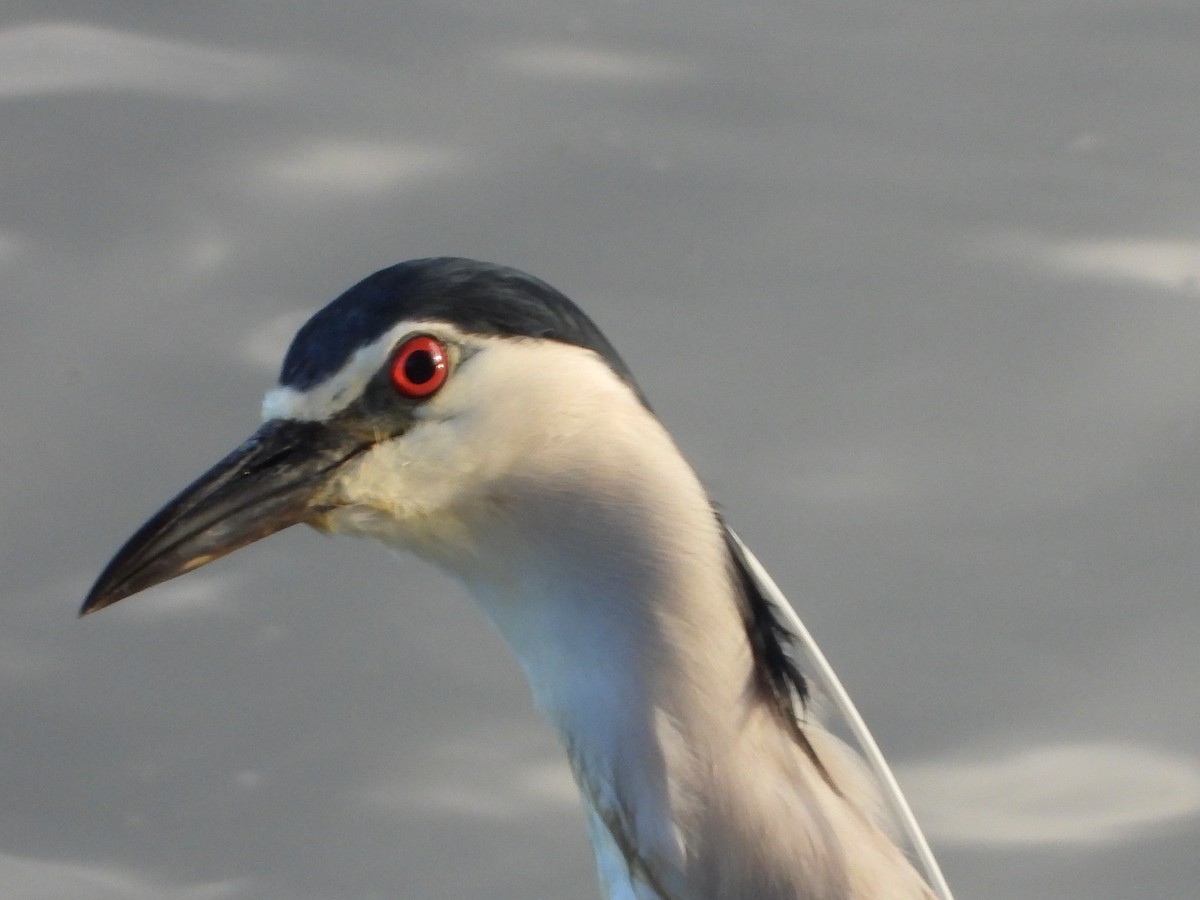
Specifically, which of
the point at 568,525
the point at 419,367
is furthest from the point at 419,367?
the point at 568,525

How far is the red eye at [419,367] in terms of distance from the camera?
1956 millimetres

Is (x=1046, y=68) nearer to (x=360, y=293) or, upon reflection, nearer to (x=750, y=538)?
(x=750, y=538)

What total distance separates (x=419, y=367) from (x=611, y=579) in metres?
0.25

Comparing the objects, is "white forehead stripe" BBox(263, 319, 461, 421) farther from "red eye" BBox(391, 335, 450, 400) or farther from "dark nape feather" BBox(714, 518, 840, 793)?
"dark nape feather" BBox(714, 518, 840, 793)

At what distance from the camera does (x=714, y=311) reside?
3.68 m

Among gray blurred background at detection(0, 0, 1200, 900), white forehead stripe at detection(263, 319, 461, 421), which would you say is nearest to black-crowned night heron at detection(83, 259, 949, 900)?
white forehead stripe at detection(263, 319, 461, 421)

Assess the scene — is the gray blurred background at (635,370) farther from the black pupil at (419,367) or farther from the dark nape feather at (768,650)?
the black pupil at (419,367)

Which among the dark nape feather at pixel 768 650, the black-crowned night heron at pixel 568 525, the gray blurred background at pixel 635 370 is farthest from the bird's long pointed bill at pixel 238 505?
the gray blurred background at pixel 635 370

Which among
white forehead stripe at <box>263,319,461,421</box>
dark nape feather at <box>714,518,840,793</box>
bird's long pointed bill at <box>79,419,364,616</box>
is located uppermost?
white forehead stripe at <box>263,319,461,421</box>

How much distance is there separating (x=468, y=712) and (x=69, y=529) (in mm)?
700

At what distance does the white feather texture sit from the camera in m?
1.96

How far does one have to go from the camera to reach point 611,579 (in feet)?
6.43

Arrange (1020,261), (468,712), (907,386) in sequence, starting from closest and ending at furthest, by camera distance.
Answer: (468,712) < (907,386) < (1020,261)

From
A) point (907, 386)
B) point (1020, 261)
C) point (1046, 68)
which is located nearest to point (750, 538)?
point (907, 386)
